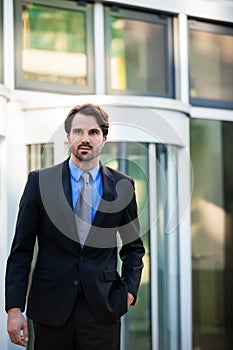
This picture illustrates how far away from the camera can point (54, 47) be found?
20.1 ft

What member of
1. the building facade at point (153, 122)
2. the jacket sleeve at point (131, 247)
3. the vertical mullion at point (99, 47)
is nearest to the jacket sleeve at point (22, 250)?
the jacket sleeve at point (131, 247)

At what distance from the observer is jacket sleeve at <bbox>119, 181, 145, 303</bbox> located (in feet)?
11.8

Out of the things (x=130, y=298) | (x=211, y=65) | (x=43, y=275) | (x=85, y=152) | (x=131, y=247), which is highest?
(x=211, y=65)

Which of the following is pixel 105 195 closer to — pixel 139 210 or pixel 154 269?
pixel 139 210

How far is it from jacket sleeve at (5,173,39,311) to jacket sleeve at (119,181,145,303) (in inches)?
16.9


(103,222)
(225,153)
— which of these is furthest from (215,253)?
(103,222)

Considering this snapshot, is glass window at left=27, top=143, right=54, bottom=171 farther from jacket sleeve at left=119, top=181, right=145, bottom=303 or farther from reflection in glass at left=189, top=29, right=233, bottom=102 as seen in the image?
jacket sleeve at left=119, top=181, right=145, bottom=303

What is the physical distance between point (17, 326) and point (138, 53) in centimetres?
364

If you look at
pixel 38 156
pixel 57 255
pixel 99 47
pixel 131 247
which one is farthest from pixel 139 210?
pixel 57 255

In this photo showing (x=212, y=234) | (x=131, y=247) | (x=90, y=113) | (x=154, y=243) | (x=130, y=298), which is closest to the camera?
(x=90, y=113)

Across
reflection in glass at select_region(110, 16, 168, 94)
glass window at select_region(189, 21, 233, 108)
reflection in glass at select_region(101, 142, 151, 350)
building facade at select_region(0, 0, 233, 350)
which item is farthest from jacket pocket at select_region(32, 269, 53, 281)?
glass window at select_region(189, 21, 233, 108)

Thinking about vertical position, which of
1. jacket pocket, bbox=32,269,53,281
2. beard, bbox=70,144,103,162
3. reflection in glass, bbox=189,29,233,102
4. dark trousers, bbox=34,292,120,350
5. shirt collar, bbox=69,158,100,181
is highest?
reflection in glass, bbox=189,29,233,102

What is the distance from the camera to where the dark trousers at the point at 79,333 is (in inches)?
133

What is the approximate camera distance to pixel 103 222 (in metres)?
3.46
